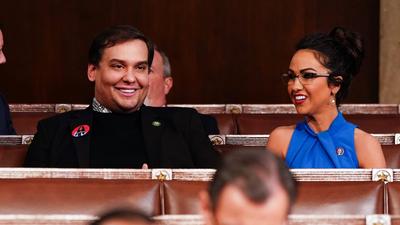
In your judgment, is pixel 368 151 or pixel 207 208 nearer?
pixel 207 208

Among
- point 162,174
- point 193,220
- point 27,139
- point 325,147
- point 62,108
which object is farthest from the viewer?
point 62,108

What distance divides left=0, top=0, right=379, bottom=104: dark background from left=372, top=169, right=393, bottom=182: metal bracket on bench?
14.3ft

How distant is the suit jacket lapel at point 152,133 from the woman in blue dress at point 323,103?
1.34 ft

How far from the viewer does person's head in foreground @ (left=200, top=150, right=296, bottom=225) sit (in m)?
1.56

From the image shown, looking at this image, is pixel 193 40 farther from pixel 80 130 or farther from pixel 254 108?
pixel 80 130

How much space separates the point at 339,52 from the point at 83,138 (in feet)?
3.25

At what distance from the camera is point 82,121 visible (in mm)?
4121

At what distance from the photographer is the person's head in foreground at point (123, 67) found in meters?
4.14

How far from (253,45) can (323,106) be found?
3.65 m

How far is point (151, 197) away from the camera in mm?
2887

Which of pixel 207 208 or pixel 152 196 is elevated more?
pixel 207 208

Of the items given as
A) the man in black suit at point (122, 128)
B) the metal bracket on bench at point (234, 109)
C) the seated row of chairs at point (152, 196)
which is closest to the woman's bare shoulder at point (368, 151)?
the man in black suit at point (122, 128)

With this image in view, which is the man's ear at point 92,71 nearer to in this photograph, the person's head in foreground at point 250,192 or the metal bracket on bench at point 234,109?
the metal bracket on bench at point 234,109

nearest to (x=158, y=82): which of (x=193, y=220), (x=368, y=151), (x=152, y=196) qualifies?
(x=368, y=151)
